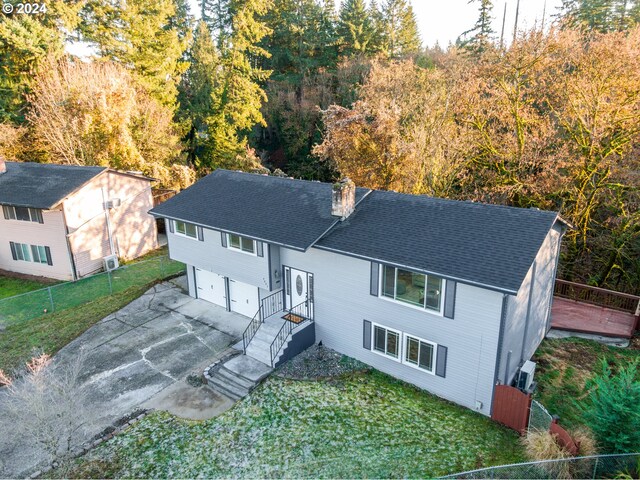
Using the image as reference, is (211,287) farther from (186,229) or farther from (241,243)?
(241,243)

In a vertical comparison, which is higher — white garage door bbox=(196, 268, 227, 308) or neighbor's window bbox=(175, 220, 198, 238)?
neighbor's window bbox=(175, 220, 198, 238)

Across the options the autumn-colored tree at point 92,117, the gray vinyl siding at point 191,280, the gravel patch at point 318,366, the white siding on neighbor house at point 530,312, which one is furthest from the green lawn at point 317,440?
the autumn-colored tree at point 92,117

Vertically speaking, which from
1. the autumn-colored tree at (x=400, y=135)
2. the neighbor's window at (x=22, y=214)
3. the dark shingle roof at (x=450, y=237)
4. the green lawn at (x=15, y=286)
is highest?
the autumn-colored tree at (x=400, y=135)

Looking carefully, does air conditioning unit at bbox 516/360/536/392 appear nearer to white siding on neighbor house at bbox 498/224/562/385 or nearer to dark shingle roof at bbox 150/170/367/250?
white siding on neighbor house at bbox 498/224/562/385

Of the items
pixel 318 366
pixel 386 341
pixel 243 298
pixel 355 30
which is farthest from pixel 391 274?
pixel 355 30

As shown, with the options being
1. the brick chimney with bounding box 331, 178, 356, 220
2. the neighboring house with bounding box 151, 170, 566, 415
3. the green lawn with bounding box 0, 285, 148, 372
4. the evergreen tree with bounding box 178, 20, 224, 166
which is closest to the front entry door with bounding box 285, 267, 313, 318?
the neighboring house with bounding box 151, 170, 566, 415

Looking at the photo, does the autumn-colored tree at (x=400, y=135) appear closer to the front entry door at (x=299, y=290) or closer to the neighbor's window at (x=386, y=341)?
the front entry door at (x=299, y=290)

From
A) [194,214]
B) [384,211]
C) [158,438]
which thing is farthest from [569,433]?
[194,214]
